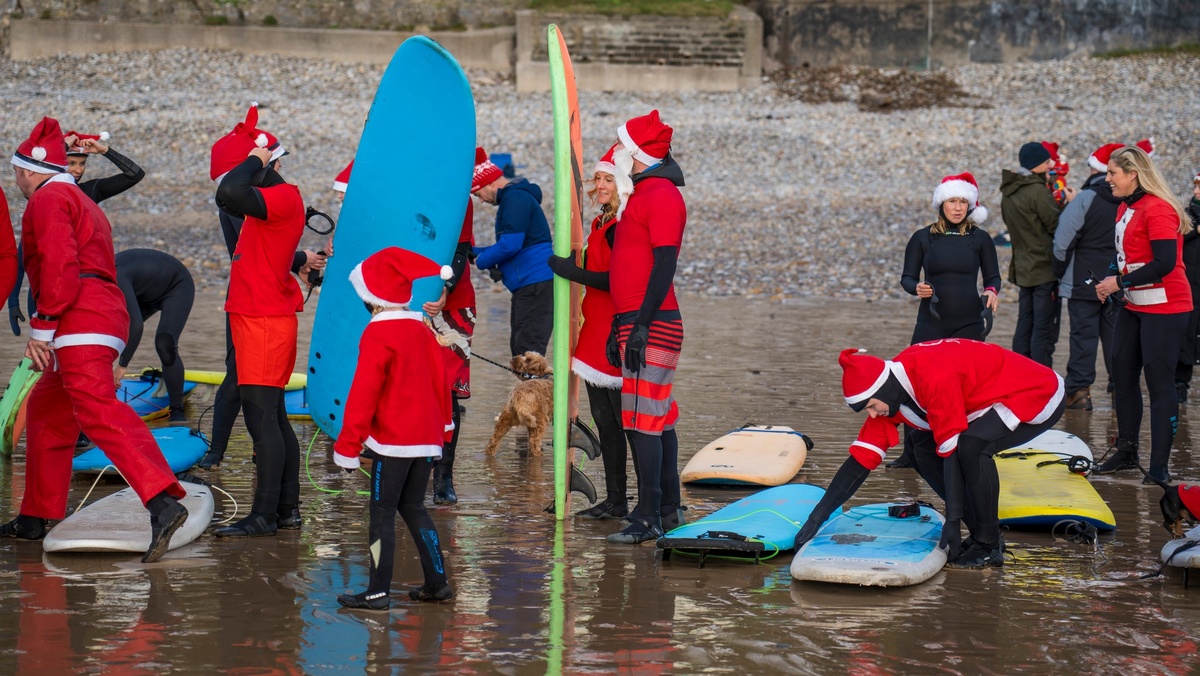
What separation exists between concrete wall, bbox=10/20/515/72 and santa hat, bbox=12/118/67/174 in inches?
898

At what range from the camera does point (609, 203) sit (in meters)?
6.31

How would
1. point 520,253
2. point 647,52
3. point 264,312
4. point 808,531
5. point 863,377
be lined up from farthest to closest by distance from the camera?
point 647,52
point 520,253
point 264,312
point 808,531
point 863,377

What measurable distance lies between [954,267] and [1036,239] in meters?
2.46

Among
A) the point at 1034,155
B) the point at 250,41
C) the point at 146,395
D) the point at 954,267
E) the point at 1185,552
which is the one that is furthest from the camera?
the point at 250,41

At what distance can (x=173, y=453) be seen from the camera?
7.15m

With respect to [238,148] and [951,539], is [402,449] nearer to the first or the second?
[238,148]

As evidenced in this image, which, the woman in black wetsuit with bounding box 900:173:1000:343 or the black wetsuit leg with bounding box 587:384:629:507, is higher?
the woman in black wetsuit with bounding box 900:173:1000:343

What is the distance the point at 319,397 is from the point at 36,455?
1391mm

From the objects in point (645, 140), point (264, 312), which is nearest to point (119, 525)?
point (264, 312)

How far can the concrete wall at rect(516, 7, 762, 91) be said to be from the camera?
27.6m

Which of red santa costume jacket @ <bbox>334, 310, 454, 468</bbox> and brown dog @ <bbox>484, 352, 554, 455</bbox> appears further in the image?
brown dog @ <bbox>484, 352, 554, 455</bbox>

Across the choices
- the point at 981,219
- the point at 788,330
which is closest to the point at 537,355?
the point at 981,219

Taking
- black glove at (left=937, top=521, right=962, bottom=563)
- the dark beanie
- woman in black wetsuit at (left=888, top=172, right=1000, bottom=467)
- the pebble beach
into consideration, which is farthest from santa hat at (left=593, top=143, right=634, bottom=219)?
the pebble beach

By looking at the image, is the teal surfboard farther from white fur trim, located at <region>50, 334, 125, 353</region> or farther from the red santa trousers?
white fur trim, located at <region>50, 334, 125, 353</region>
